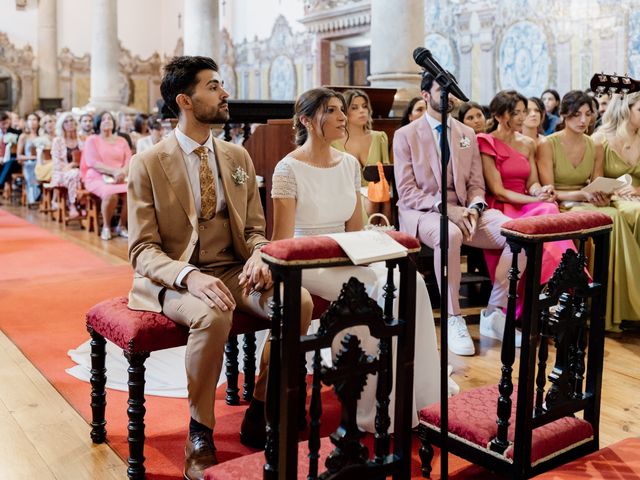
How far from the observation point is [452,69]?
1226 centimetres

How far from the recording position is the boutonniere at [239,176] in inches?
124

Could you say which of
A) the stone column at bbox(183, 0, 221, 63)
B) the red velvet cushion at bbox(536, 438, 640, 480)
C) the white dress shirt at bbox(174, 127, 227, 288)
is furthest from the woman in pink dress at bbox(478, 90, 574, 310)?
the stone column at bbox(183, 0, 221, 63)

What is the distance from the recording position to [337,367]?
197cm

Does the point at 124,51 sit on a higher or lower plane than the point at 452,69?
higher

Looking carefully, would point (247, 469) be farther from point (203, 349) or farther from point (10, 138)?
point (10, 138)

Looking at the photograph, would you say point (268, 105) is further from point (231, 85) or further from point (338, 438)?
point (231, 85)

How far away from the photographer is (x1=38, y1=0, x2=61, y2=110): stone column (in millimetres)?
20969

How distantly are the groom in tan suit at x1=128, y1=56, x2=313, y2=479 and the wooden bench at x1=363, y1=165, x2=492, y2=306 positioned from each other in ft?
5.43

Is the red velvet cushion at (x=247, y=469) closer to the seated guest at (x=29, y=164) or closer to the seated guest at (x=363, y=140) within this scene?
the seated guest at (x=363, y=140)

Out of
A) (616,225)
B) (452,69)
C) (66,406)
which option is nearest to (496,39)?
(452,69)

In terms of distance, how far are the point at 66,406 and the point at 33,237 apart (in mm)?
5420

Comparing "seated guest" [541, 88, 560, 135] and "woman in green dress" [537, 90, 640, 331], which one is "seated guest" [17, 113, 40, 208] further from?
"woman in green dress" [537, 90, 640, 331]

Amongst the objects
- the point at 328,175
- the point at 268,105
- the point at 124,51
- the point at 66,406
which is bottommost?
the point at 66,406

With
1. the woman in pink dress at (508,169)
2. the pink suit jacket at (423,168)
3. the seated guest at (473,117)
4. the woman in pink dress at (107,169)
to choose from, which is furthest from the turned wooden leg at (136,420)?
the woman in pink dress at (107,169)
